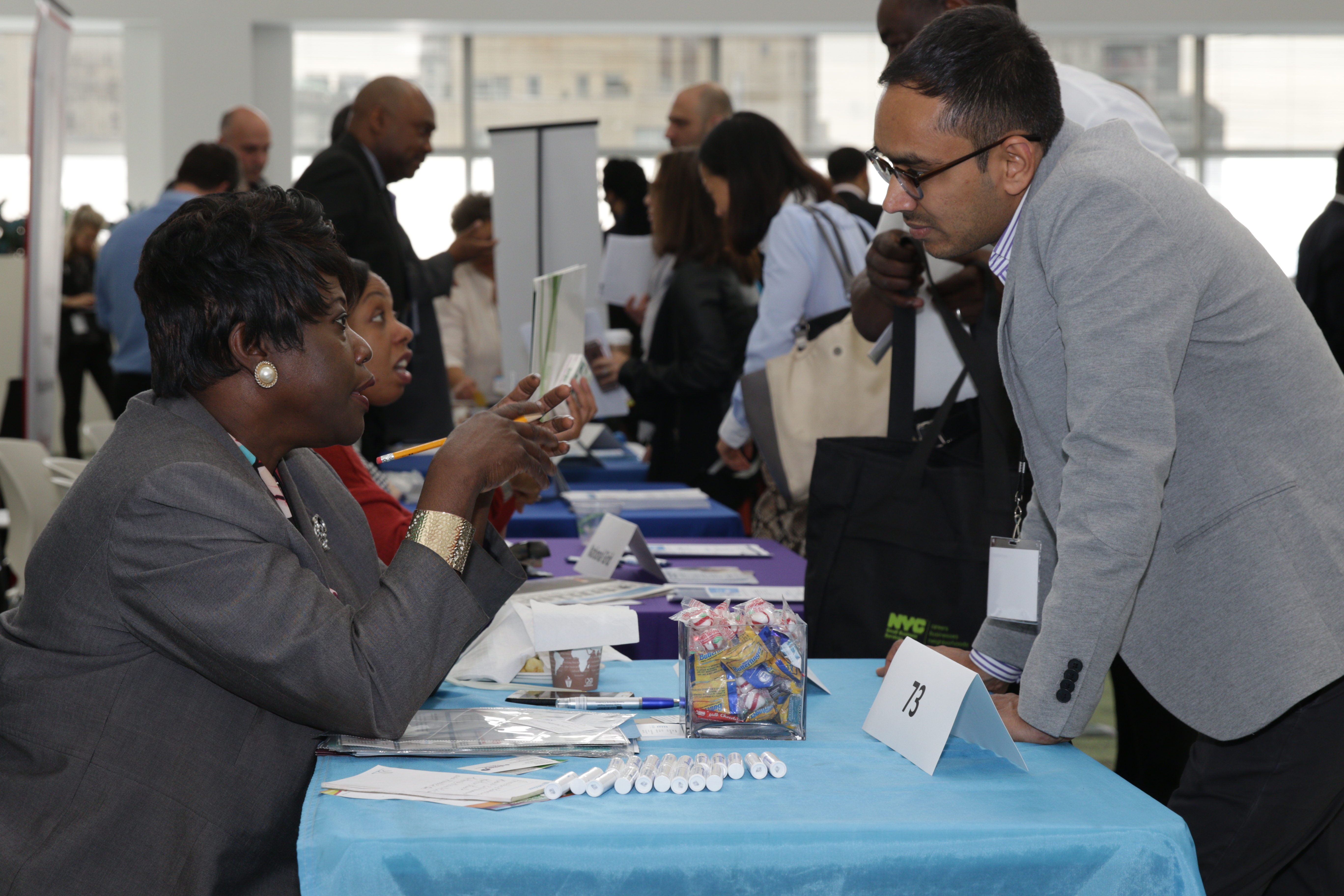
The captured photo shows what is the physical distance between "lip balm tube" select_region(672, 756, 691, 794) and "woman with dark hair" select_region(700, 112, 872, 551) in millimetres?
1721

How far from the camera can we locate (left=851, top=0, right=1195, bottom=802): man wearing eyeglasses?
2072 mm

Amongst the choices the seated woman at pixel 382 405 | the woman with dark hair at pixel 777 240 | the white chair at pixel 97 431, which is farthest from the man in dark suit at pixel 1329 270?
the white chair at pixel 97 431

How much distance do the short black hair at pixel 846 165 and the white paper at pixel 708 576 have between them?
9.78 ft

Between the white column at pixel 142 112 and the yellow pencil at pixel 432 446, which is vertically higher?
the white column at pixel 142 112

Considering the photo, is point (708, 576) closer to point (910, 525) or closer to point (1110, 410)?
point (910, 525)

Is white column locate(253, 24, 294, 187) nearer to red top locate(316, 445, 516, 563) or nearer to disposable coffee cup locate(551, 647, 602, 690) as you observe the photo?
red top locate(316, 445, 516, 563)

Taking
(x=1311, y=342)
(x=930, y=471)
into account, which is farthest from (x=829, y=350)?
(x=1311, y=342)

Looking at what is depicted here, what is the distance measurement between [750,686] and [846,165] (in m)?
4.13

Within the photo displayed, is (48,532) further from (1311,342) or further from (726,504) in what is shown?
(726,504)

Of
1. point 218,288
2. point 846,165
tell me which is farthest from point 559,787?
point 846,165

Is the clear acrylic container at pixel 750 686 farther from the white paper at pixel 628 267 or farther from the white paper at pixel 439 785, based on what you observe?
the white paper at pixel 628 267

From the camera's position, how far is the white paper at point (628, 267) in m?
4.77

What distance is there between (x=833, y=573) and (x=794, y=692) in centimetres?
73

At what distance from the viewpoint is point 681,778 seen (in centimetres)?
113
